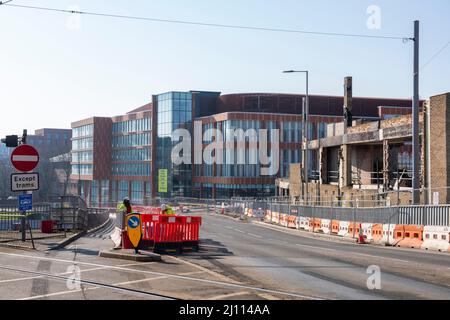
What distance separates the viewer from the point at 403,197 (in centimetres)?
3156

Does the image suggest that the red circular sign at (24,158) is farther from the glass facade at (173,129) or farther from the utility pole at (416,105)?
the glass facade at (173,129)

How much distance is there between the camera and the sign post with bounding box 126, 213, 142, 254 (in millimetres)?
14695

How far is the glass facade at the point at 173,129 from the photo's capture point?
96.3 meters

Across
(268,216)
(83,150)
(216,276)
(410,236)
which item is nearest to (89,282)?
(216,276)

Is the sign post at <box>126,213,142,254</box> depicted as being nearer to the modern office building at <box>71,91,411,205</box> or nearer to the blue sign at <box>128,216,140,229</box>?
the blue sign at <box>128,216,140,229</box>

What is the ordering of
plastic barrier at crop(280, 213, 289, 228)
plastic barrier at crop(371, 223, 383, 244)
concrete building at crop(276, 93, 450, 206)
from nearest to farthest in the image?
plastic barrier at crop(371, 223, 383, 244)
concrete building at crop(276, 93, 450, 206)
plastic barrier at crop(280, 213, 289, 228)

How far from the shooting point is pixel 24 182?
1677 cm

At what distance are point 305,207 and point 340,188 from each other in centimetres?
567

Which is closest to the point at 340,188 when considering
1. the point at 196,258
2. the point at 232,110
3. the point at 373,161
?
the point at 373,161

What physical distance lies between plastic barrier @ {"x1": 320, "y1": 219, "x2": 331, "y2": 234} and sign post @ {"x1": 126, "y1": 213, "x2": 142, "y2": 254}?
21341 mm

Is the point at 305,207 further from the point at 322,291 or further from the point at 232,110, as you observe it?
the point at 232,110

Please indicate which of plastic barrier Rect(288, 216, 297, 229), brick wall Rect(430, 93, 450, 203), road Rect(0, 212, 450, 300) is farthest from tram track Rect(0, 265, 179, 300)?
plastic barrier Rect(288, 216, 297, 229)

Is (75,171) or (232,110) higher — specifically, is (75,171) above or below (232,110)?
below

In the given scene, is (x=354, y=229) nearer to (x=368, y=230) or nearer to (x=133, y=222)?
(x=368, y=230)
